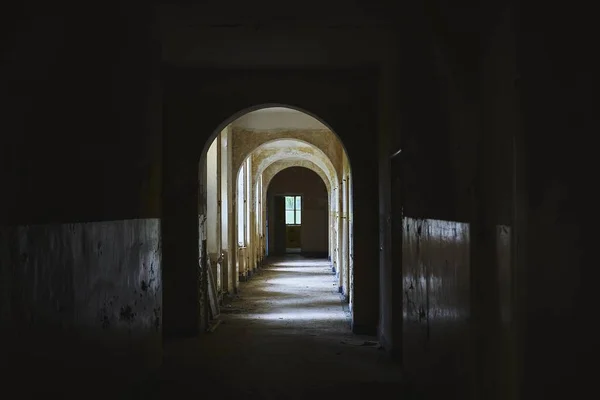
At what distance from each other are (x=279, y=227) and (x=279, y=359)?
22.0m

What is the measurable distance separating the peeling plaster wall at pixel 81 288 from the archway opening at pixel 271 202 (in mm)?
3444

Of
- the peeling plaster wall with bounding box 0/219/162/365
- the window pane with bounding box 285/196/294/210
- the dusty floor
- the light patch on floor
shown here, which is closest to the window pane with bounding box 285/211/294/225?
the window pane with bounding box 285/196/294/210

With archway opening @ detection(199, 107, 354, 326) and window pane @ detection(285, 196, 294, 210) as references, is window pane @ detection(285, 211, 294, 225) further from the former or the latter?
archway opening @ detection(199, 107, 354, 326)

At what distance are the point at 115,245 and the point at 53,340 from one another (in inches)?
51.2

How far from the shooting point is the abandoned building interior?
276cm

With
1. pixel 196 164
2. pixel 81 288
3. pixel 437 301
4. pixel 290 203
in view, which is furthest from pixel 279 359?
pixel 290 203

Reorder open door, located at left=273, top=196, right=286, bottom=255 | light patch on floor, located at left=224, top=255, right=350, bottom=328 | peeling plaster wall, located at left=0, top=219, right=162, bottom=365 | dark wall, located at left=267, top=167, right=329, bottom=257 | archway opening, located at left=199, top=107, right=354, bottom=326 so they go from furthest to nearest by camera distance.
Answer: open door, located at left=273, top=196, right=286, bottom=255 → dark wall, located at left=267, top=167, right=329, bottom=257 → archway opening, located at left=199, top=107, right=354, bottom=326 → light patch on floor, located at left=224, top=255, right=350, bottom=328 → peeling plaster wall, located at left=0, top=219, right=162, bottom=365

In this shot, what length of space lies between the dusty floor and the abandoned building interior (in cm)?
4

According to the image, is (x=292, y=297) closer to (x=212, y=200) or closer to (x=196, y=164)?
(x=212, y=200)

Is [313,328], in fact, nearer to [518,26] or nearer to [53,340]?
[53,340]

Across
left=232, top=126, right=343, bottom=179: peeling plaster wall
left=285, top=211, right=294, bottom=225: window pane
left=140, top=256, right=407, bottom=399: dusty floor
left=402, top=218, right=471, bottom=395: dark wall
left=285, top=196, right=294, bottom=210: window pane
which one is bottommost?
left=140, top=256, right=407, bottom=399: dusty floor

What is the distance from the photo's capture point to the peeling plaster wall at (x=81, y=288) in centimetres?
310

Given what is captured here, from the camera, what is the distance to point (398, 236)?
7.23 metres

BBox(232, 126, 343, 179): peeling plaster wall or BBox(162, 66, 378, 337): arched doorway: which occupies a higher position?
BBox(232, 126, 343, 179): peeling plaster wall
